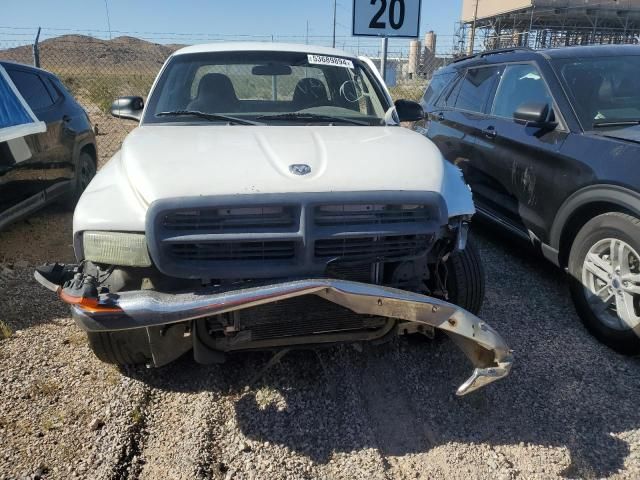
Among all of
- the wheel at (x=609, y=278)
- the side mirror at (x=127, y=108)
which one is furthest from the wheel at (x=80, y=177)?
the wheel at (x=609, y=278)

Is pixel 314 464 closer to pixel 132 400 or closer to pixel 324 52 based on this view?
pixel 132 400

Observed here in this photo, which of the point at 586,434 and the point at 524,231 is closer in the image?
the point at 586,434

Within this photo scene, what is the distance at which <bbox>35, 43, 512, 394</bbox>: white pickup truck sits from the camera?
2.33m

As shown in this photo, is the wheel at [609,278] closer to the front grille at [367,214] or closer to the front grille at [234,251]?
the front grille at [367,214]

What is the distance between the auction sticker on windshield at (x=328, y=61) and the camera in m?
4.15

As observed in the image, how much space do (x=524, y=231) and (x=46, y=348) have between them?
363 centimetres

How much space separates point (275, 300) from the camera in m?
2.21

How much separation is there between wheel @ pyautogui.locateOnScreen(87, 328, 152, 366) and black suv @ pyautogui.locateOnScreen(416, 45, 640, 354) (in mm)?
2815

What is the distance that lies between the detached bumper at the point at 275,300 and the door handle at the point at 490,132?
2867 millimetres

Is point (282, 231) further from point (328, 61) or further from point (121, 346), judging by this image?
point (328, 61)

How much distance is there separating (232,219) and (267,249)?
0.21 metres

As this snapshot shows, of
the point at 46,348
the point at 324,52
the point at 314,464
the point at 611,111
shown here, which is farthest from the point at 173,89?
the point at 611,111

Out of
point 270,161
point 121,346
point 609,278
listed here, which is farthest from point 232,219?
point 609,278

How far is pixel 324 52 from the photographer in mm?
4324
